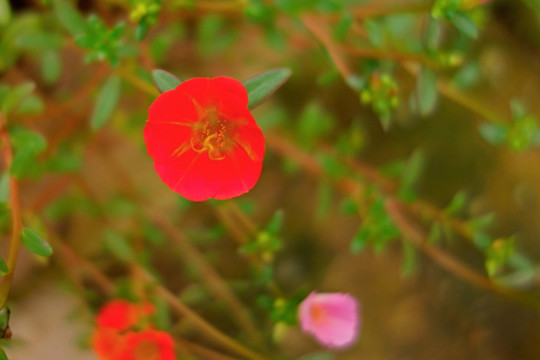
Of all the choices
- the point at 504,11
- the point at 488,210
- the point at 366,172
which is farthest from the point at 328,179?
the point at 504,11

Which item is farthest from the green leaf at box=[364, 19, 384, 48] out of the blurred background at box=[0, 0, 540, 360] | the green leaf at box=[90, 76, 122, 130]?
the green leaf at box=[90, 76, 122, 130]

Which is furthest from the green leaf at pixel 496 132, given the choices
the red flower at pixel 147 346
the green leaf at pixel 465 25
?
the red flower at pixel 147 346

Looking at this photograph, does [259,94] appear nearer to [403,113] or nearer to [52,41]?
[52,41]

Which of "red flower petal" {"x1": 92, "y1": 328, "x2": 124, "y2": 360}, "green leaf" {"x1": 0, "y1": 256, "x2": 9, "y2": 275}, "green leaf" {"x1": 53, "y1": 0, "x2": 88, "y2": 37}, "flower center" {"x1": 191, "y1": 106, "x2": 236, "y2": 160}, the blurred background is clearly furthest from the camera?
the blurred background

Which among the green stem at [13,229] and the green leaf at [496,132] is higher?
the green stem at [13,229]

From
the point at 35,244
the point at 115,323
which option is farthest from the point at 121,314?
the point at 35,244

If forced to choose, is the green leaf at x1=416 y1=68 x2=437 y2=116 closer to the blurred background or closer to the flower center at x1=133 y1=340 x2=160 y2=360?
the blurred background

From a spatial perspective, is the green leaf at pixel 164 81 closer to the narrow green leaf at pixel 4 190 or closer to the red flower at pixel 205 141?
the red flower at pixel 205 141

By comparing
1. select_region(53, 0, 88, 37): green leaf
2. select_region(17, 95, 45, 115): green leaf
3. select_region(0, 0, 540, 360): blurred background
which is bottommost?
select_region(0, 0, 540, 360): blurred background
